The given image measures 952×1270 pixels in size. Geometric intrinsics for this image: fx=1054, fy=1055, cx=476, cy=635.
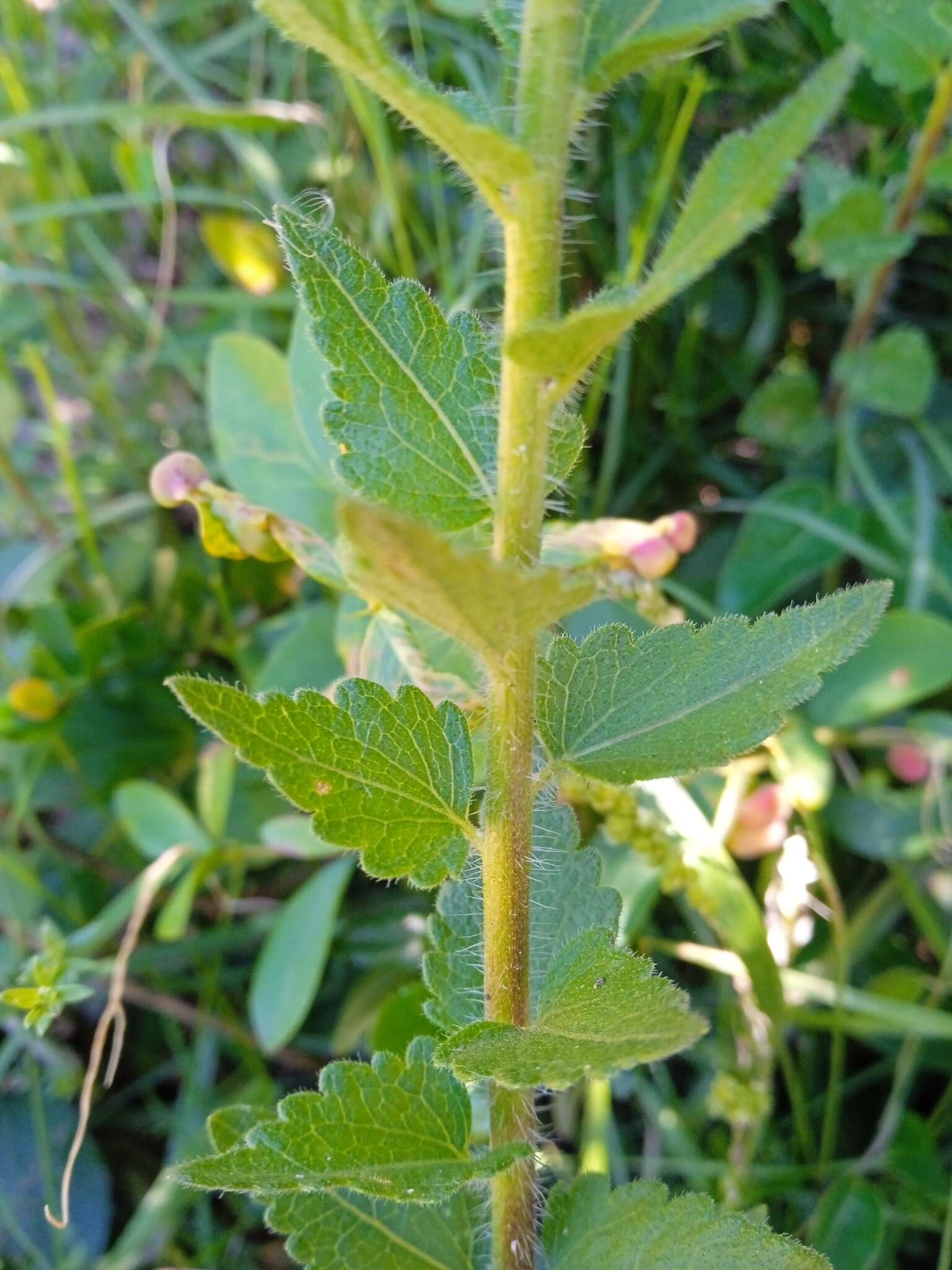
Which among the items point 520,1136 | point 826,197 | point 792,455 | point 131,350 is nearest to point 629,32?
point 520,1136

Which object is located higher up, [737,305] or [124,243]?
[124,243]

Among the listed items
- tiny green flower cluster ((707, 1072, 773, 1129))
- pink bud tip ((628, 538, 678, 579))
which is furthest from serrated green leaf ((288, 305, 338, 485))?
tiny green flower cluster ((707, 1072, 773, 1129))

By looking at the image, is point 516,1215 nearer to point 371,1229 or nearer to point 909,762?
point 371,1229

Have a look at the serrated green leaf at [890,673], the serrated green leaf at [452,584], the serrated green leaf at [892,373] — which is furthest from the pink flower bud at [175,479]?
the serrated green leaf at [892,373]

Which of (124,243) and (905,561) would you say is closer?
(905,561)

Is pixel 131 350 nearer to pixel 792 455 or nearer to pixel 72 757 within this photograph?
pixel 72 757

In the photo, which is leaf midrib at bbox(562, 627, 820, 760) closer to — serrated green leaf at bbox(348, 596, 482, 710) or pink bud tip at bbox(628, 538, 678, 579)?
serrated green leaf at bbox(348, 596, 482, 710)
